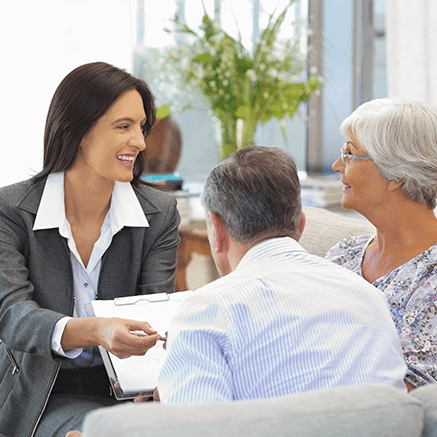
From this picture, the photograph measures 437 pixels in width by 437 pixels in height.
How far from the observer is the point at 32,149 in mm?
2871

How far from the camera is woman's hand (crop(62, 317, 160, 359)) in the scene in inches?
48.7

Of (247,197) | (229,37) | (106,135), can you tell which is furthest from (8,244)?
(229,37)

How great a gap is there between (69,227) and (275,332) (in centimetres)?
93

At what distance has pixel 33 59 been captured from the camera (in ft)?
9.32

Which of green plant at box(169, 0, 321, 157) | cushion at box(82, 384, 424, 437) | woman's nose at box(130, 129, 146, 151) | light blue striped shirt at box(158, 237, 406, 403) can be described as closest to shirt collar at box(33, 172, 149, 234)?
woman's nose at box(130, 129, 146, 151)

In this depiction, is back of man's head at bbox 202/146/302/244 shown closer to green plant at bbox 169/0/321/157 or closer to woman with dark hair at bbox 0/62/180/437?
woman with dark hair at bbox 0/62/180/437

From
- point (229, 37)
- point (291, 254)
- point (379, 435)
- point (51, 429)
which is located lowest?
point (51, 429)

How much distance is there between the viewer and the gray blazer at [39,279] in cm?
145

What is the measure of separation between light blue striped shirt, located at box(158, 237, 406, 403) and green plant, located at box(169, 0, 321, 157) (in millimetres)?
2448

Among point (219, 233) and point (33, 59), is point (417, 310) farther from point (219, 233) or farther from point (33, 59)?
point (33, 59)

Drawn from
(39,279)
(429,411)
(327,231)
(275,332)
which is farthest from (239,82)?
(429,411)

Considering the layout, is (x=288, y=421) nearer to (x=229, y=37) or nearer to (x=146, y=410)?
(x=146, y=410)

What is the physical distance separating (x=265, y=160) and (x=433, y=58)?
234 cm

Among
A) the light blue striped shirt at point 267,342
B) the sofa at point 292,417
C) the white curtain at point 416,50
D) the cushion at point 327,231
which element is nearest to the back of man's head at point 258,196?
the light blue striped shirt at point 267,342
